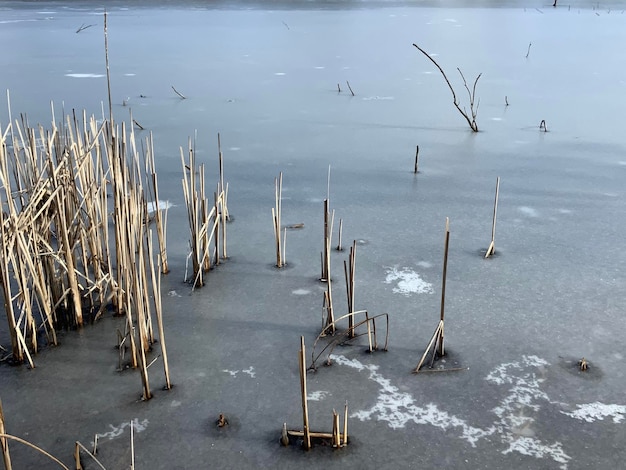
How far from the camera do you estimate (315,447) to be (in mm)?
1243

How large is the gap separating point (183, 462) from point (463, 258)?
1053mm

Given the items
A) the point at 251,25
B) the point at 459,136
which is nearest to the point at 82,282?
the point at 459,136

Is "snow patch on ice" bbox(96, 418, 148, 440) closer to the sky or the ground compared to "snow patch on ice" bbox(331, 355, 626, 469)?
closer to the ground

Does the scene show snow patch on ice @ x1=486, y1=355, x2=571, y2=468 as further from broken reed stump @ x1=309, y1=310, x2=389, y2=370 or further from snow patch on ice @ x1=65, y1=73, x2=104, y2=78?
snow patch on ice @ x1=65, y1=73, x2=104, y2=78

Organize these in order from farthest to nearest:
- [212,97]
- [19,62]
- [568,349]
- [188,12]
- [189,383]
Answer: [188,12] < [19,62] < [212,97] < [568,349] < [189,383]

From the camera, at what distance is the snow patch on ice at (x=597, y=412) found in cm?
131

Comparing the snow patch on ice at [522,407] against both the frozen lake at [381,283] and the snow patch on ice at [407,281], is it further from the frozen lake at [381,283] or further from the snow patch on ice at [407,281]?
the snow patch on ice at [407,281]

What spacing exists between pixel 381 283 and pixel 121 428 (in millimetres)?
781

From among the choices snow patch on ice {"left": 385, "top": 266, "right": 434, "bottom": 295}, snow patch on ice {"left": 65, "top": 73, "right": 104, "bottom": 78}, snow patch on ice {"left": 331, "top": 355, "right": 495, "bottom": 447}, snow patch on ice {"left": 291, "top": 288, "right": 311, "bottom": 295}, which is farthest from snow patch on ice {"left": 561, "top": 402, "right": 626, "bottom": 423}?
snow patch on ice {"left": 65, "top": 73, "right": 104, "bottom": 78}

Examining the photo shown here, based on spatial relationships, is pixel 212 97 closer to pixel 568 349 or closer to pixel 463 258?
pixel 463 258

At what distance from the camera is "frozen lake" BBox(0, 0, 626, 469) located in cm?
128

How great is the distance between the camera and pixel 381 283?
1.84 meters

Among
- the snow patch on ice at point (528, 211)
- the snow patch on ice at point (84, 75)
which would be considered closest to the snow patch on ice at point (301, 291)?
the snow patch on ice at point (528, 211)

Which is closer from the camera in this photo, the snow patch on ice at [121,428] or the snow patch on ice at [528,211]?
the snow patch on ice at [121,428]
